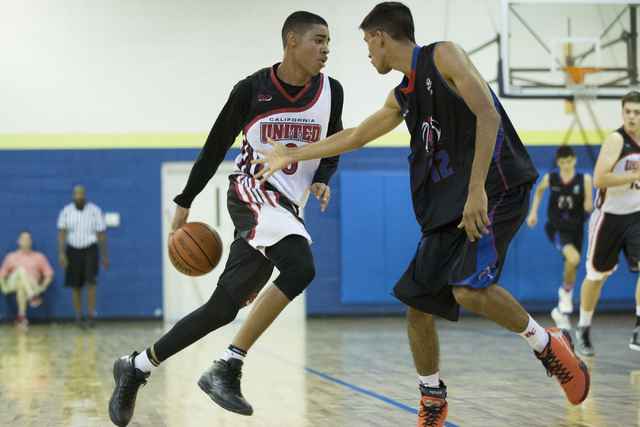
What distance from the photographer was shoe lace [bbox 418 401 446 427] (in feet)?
9.21

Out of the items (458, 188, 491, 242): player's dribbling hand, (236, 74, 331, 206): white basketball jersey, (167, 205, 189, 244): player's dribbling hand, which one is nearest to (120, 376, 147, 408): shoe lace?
(167, 205, 189, 244): player's dribbling hand

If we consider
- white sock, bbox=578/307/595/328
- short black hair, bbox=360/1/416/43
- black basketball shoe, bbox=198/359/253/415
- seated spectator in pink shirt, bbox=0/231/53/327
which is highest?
short black hair, bbox=360/1/416/43

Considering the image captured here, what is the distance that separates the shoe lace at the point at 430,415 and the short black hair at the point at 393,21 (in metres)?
1.42

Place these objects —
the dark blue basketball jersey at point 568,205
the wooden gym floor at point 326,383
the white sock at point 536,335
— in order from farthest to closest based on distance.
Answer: the dark blue basketball jersey at point 568,205, the wooden gym floor at point 326,383, the white sock at point 536,335

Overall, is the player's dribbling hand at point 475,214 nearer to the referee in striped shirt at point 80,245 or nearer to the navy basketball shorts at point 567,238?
the navy basketball shorts at point 567,238

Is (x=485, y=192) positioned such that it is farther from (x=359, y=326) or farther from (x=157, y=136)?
(x=157, y=136)

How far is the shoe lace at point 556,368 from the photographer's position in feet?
9.43

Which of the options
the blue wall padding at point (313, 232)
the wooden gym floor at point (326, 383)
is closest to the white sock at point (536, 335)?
the wooden gym floor at point (326, 383)

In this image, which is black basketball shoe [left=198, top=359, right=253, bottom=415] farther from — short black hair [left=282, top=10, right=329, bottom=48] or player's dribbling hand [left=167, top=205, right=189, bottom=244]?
short black hair [left=282, top=10, right=329, bottom=48]

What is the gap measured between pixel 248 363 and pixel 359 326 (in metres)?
3.61

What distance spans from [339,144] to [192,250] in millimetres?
903

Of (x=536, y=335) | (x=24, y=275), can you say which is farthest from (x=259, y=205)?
(x=24, y=275)

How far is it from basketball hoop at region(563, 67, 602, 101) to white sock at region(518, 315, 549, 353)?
311 inches

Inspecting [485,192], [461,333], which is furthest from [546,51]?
[485,192]
